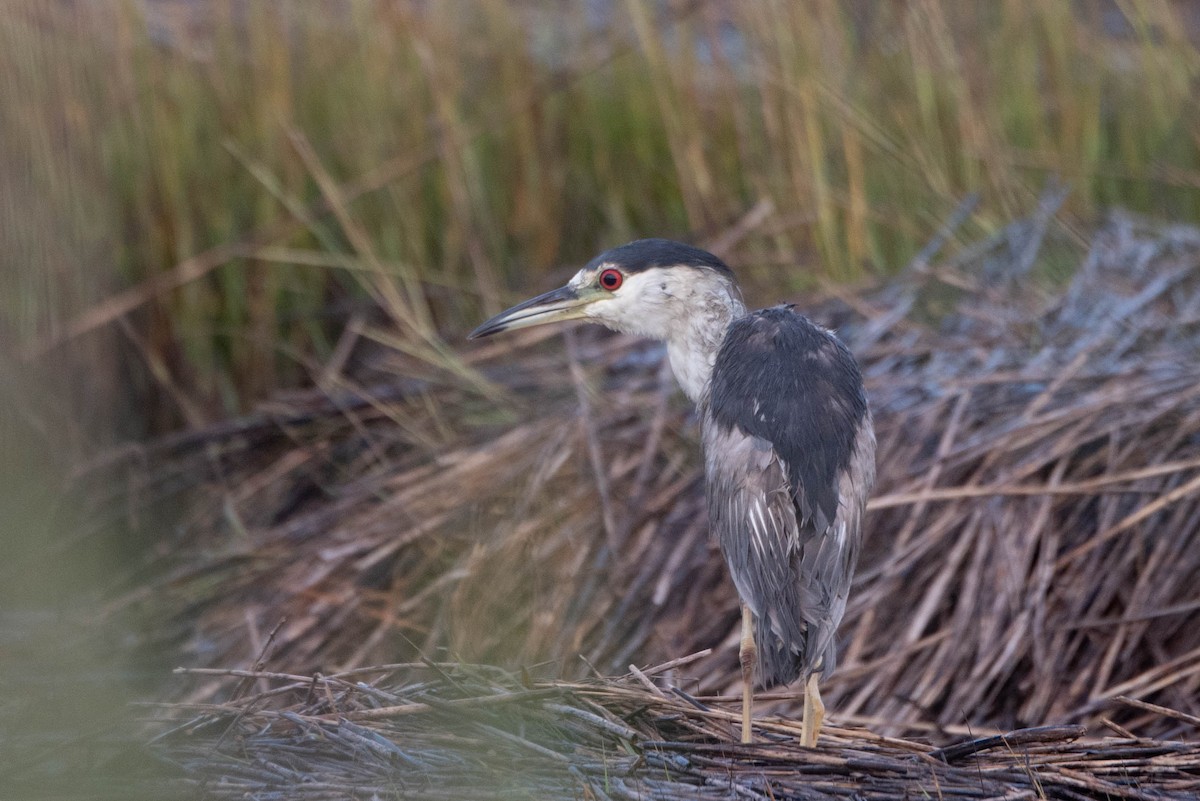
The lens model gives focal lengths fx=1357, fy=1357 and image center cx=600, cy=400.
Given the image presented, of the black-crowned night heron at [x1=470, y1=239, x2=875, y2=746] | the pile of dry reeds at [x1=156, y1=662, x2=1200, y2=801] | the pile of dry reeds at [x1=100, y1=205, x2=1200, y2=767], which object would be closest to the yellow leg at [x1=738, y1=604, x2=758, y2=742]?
the black-crowned night heron at [x1=470, y1=239, x2=875, y2=746]

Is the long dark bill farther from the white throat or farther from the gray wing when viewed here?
the gray wing

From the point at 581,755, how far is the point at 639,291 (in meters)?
1.27

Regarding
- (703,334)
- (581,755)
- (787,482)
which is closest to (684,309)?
(703,334)

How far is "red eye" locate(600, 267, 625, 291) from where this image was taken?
342 centimetres

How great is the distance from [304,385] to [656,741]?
2903mm

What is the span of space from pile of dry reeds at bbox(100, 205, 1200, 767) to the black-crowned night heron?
498 millimetres

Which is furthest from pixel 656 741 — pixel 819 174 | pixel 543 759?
pixel 819 174

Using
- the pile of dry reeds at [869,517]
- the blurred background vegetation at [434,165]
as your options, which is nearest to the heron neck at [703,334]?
the pile of dry reeds at [869,517]

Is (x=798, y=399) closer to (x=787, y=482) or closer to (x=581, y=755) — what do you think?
(x=787, y=482)

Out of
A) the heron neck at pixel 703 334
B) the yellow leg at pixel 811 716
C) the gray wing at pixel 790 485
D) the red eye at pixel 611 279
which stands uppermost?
the red eye at pixel 611 279

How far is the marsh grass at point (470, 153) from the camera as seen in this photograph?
4516 mm

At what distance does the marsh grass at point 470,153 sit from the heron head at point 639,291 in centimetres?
91

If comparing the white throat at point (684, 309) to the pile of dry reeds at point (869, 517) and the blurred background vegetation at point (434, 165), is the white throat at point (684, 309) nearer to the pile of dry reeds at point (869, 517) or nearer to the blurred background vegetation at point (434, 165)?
the pile of dry reeds at point (869, 517)

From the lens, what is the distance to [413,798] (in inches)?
93.7
